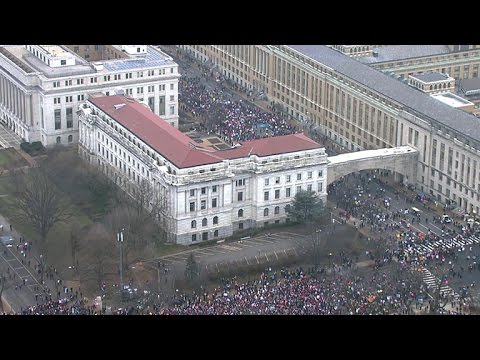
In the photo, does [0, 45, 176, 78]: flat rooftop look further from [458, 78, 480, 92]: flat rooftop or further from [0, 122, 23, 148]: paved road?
[458, 78, 480, 92]: flat rooftop

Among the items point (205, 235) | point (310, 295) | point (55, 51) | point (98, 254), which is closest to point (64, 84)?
A: point (55, 51)

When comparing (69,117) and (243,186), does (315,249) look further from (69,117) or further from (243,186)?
(69,117)

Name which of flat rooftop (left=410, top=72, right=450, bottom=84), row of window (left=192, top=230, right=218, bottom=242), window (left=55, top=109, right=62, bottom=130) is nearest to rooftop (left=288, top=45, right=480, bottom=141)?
flat rooftop (left=410, top=72, right=450, bottom=84)

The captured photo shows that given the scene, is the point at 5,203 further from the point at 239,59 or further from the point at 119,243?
the point at 239,59

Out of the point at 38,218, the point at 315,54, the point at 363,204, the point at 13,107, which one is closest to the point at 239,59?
the point at 315,54

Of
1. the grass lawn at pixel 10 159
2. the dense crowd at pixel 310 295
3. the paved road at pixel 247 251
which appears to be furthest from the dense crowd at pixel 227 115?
the dense crowd at pixel 310 295

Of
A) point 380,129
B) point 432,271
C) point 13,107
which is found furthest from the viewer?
point 13,107
